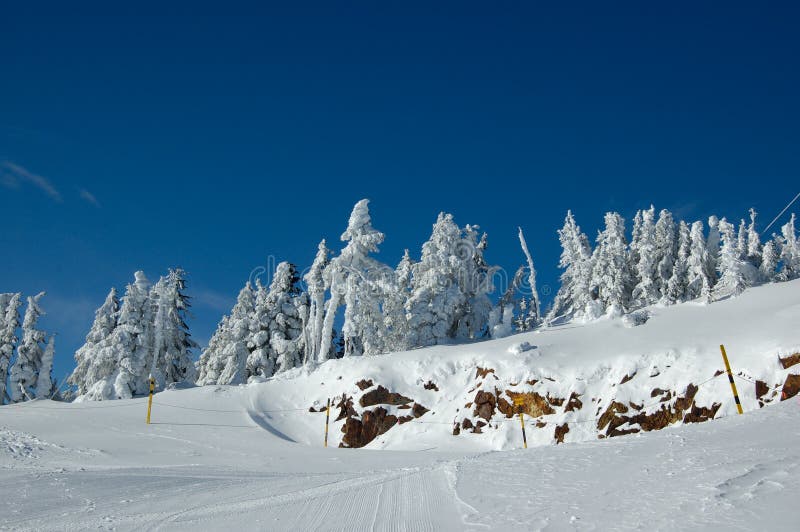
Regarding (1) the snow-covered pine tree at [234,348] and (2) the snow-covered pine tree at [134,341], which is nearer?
(2) the snow-covered pine tree at [134,341]

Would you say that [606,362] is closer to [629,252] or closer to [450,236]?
[450,236]

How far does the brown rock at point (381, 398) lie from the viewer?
92.1 feet

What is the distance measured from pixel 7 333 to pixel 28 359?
9.24 ft

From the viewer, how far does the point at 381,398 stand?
2833cm

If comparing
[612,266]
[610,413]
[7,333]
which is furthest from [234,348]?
[612,266]

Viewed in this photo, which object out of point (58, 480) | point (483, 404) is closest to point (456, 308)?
point (483, 404)

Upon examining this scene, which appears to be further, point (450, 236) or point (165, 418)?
point (450, 236)

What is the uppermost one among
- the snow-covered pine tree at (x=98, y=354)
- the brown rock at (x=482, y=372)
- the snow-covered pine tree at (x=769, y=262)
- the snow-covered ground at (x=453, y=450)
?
the snow-covered pine tree at (x=769, y=262)

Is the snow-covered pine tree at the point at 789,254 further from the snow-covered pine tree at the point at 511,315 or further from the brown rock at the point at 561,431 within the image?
the brown rock at the point at 561,431

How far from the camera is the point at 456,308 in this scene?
4059cm

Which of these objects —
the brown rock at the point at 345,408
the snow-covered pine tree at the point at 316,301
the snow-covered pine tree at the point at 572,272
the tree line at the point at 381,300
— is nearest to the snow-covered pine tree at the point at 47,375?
the tree line at the point at 381,300

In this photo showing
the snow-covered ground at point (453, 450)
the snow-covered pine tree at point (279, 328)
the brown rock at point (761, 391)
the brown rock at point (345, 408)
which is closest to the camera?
the snow-covered ground at point (453, 450)

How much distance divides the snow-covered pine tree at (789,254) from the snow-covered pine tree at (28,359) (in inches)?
2308

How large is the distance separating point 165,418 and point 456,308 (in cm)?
2245
